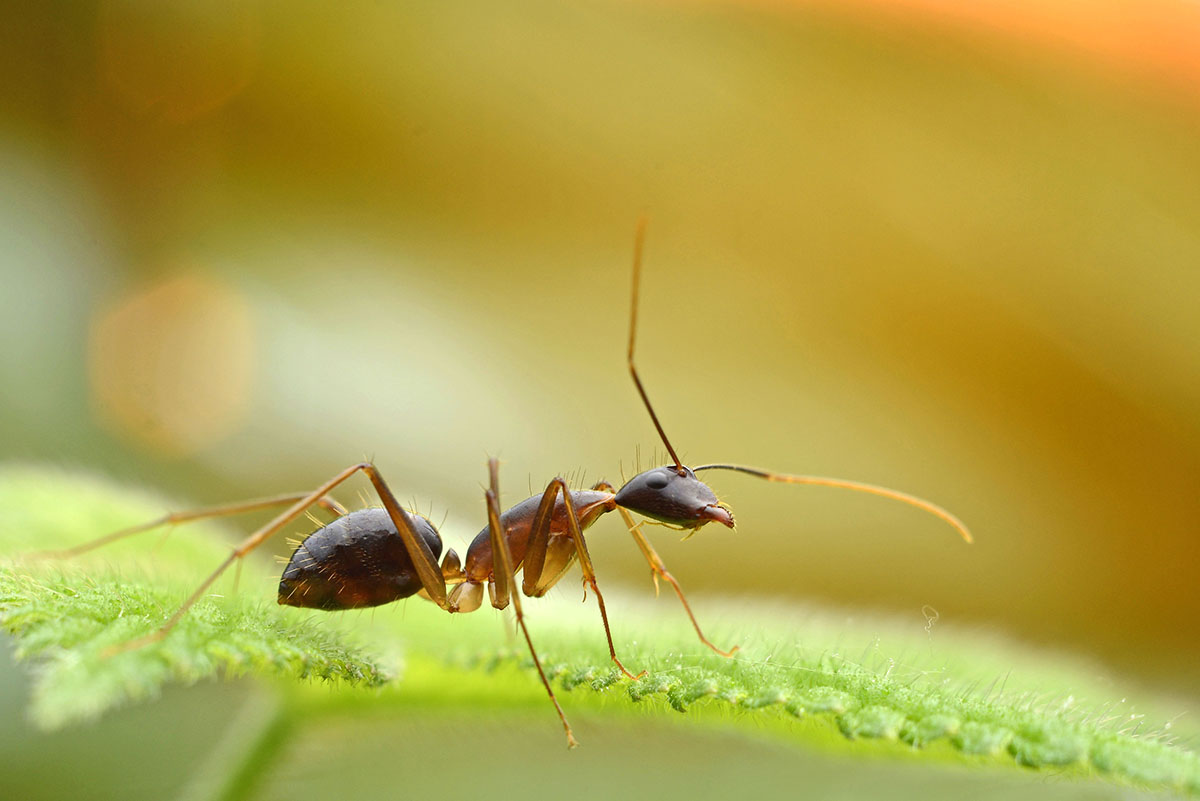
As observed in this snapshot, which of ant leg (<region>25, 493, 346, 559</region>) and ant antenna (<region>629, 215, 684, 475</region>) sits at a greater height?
ant antenna (<region>629, 215, 684, 475</region>)

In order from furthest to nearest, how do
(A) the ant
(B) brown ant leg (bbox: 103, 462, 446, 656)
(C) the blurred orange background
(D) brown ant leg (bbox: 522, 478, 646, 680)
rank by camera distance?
1. (C) the blurred orange background
2. (D) brown ant leg (bbox: 522, 478, 646, 680)
3. (A) the ant
4. (B) brown ant leg (bbox: 103, 462, 446, 656)

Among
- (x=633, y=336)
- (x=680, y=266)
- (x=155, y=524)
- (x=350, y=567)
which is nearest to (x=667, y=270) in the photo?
(x=680, y=266)

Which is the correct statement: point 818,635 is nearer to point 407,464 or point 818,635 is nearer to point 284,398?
point 407,464

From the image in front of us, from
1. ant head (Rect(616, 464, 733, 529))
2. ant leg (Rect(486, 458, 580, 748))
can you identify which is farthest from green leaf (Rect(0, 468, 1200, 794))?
ant head (Rect(616, 464, 733, 529))

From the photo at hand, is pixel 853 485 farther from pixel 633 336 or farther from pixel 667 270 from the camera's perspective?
pixel 667 270

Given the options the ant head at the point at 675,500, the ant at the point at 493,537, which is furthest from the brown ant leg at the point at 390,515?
the ant head at the point at 675,500

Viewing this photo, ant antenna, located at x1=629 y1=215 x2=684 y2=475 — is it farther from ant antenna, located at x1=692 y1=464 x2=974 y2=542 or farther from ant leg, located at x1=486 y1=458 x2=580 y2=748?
ant leg, located at x1=486 y1=458 x2=580 y2=748
